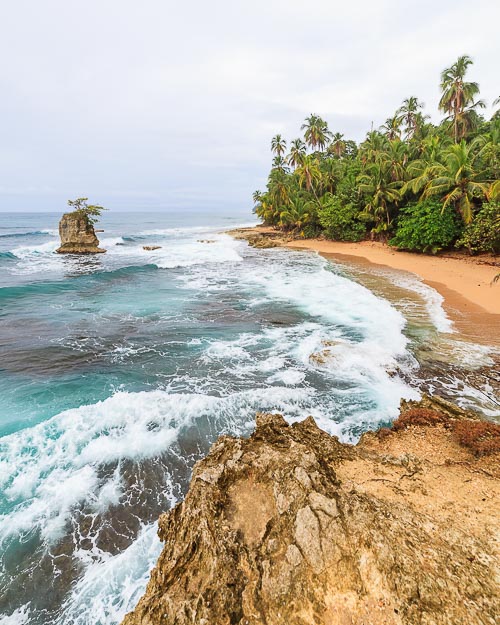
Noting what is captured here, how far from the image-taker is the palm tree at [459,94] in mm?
30017

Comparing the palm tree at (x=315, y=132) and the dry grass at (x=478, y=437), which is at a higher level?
the palm tree at (x=315, y=132)

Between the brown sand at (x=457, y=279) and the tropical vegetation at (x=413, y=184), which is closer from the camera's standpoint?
the brown sand at (x=457, y=279)

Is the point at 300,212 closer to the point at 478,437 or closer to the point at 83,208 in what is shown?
the point at 83,208

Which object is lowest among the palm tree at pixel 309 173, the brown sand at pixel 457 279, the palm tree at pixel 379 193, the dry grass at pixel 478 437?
the brown sand at pixel 457 279

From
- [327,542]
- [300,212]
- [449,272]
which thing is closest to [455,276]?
[449,272]

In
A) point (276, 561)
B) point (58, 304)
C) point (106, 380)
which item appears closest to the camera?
point (276, 561)

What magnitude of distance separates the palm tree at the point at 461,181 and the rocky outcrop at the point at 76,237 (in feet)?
116

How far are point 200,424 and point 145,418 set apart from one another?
4.45ft

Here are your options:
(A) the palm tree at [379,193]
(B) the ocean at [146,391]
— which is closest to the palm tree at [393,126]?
(A) the palm tree at [379,193]

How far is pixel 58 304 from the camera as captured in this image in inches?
688

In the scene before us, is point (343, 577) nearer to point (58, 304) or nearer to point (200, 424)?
point (200, 424)

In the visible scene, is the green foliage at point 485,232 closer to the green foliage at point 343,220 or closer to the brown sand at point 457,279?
the brown sand at point 457,279

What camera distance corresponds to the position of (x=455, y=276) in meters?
Answer: 19.1

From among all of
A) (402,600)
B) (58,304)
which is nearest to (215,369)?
(402,600)
